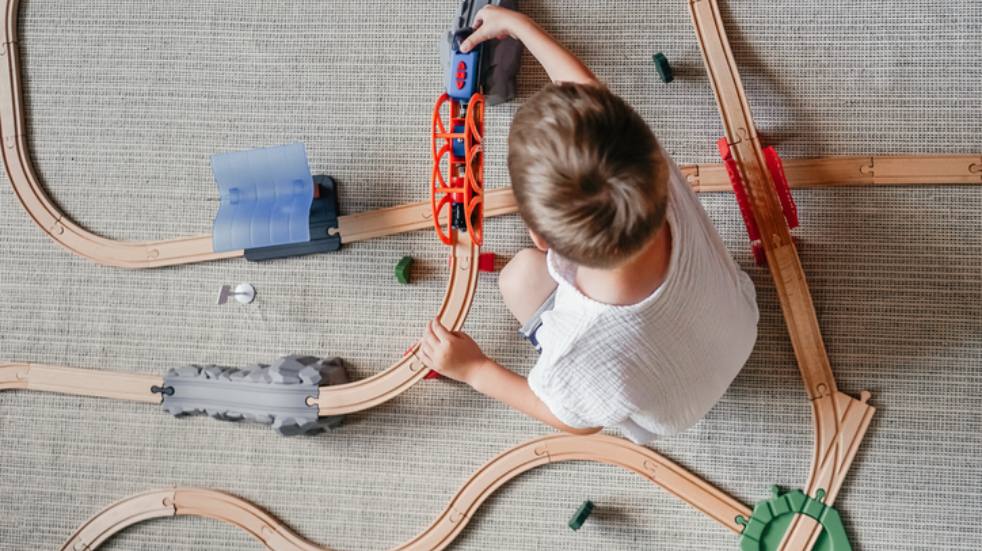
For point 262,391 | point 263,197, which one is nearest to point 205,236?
point 263,197

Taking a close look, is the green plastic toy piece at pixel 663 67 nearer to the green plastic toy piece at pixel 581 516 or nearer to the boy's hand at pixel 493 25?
the boy's hand at pixel 493 25

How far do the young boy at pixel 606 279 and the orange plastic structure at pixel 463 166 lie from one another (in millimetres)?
79

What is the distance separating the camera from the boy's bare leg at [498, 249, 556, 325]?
102cm

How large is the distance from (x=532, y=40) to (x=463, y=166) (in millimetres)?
192

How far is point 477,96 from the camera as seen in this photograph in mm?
1031

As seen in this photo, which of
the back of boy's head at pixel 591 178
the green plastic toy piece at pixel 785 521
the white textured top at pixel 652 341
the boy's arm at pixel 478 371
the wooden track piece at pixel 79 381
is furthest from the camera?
the wooden track piece at pixel 79 381

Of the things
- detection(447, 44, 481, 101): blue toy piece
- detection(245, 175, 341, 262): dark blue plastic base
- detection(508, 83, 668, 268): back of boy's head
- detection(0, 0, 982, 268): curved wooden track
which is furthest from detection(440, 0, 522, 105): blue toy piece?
detection(508, 83, 668, 268): back of boy's head

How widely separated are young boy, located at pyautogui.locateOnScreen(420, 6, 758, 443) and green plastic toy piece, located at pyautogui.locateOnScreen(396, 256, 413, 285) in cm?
14

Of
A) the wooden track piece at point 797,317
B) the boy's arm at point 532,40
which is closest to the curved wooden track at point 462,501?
the wooden track piece at point 797,317

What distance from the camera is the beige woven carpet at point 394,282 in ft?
3.52

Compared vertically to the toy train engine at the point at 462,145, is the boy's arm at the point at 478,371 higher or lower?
lower

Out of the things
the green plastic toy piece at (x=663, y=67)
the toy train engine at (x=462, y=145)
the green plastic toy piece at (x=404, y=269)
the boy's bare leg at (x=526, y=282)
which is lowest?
the boy's bare leg at (x=526, y=282)

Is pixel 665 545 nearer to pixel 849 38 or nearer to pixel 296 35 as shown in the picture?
pixel 849 38

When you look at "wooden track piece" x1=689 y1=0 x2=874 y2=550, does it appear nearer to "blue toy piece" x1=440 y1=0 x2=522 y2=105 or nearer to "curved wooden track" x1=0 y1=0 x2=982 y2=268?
"curved wooden track" x1=0 y1=0 x2=982 y2=268
